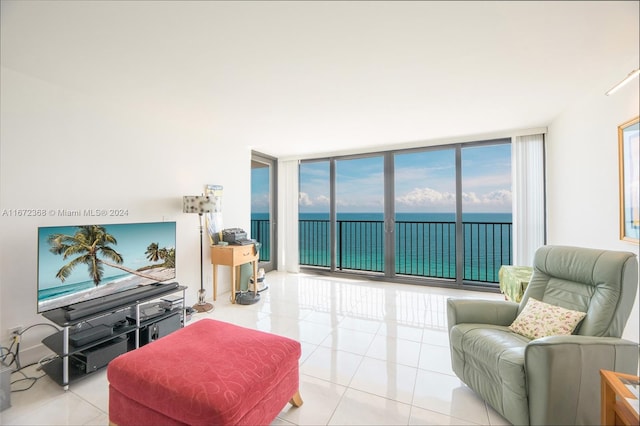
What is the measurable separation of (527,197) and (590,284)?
2382mm

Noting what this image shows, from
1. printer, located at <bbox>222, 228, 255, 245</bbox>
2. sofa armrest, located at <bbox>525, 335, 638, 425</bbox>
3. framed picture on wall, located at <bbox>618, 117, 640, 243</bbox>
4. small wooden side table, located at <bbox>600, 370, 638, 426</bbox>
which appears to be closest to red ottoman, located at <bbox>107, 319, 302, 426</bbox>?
sofa armrest, located at <bbox>525, 335, 638, 425</bbox>

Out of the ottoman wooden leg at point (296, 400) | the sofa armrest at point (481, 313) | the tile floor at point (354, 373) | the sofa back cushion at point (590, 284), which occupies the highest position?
the sofa back cushion at point (590, 284)

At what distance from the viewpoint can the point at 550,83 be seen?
2344mm

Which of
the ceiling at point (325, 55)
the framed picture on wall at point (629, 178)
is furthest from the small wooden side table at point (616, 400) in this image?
the ceiling at point (325, 55)

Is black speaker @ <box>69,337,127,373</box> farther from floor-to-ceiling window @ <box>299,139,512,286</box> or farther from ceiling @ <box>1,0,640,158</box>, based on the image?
floor-to-ceiling window @ <box>299,139,512,286</box>

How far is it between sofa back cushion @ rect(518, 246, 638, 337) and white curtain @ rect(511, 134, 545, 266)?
1.97 metres

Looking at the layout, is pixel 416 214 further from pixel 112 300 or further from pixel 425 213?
pixel 112 300

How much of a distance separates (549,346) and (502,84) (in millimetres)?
2138

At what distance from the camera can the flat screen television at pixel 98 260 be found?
1956 mm

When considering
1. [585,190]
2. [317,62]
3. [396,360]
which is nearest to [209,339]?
[396,360]

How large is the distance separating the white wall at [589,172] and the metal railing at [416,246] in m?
1.18

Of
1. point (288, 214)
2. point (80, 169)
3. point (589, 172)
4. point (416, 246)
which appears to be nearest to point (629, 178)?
point (589, 172)

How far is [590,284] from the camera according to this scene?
171 cm

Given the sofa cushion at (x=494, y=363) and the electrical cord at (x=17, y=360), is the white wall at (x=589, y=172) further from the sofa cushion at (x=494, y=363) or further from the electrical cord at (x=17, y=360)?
the electrical cord at (x=17, y=360)
